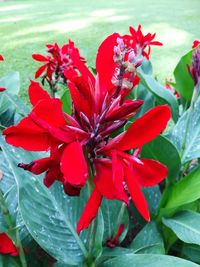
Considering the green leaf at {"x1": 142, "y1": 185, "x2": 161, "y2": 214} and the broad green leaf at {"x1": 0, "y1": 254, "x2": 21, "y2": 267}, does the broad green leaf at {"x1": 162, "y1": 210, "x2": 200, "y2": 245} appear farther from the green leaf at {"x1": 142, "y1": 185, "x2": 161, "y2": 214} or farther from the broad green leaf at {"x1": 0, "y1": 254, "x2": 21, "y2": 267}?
the broad green leaf at {"x1": 0, "y1": 254, "x2": 21, "y2": 267}

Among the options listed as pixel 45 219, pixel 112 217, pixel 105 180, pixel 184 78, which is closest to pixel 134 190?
pixel 105 180

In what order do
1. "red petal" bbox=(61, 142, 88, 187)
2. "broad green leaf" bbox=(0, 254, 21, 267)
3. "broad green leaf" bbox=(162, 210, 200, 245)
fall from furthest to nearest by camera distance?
"broad green leaf" bbox=(162, 210, 200, 245), "broad green leaf" bbox=(0, 254, 21, 267), "red petal" bbox=(61, 142, 88, 187)

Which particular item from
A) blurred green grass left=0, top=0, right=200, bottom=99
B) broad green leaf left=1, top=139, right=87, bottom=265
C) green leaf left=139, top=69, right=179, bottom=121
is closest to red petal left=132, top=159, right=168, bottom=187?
broad green leaf left=1, top=139, right=87, bottom=265

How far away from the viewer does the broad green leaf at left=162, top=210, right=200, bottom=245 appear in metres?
0.83

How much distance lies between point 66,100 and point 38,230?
1.15 ft

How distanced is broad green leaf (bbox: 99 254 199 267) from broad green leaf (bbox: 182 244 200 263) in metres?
0.32

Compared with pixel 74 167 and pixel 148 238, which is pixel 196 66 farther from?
pixel 74 167

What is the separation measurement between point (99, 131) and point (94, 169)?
0.16ft

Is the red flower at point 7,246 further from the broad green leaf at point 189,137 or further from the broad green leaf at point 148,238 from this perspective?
the broad green leaf at point 189,137

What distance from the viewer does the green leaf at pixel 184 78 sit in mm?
1242

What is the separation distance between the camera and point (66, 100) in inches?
36.4

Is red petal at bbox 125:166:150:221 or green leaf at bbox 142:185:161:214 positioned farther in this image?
green leaf at bbox 142:185:161:214

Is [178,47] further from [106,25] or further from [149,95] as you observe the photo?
[149,95]

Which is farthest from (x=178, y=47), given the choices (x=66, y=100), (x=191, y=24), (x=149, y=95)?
(x=66, y=100)
